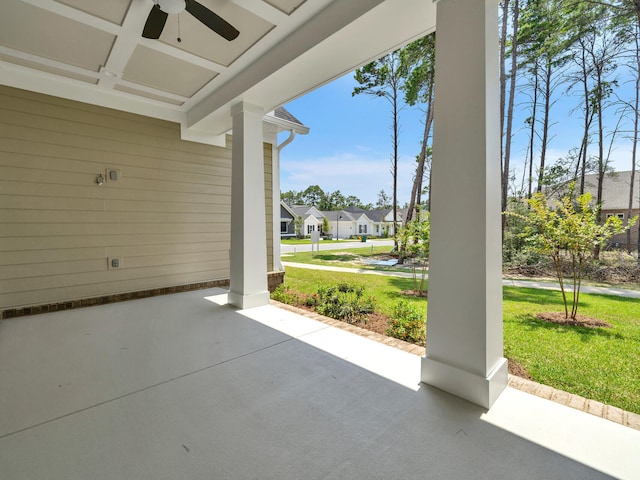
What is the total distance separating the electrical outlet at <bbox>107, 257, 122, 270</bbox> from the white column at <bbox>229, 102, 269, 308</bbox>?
1.82 m

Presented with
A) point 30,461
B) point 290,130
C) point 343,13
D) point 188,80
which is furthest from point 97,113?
point 30,461

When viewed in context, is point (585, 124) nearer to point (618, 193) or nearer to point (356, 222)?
point (618, 193)

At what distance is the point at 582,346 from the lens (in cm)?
311

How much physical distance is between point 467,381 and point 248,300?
2780 millimetres

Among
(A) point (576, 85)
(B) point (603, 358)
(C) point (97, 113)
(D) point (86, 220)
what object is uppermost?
(A) point (576, 85)

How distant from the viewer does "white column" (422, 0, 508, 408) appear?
5.75ft

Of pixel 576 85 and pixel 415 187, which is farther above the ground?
pixel 576 85

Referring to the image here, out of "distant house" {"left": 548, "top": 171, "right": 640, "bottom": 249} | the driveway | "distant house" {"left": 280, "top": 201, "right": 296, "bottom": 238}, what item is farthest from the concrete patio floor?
"distant house" {"left": 280, "top": 201, "right": 296, "bottom": 238}

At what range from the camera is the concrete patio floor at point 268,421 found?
1.33 m

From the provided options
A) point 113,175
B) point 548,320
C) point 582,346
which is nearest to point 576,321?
point 548,320

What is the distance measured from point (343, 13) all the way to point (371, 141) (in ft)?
103

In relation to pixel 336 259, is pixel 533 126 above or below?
above

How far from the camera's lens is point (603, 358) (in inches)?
111

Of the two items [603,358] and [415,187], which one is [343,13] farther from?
[415,187]
